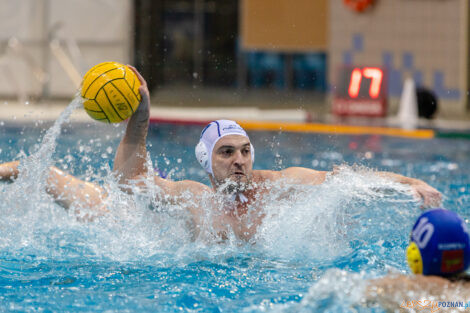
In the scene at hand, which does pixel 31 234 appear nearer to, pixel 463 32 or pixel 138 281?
pixel 138 281

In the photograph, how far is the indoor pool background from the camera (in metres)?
3.11

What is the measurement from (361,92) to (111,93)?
7316 mm

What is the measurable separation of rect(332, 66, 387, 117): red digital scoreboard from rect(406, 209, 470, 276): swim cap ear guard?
8.17 m

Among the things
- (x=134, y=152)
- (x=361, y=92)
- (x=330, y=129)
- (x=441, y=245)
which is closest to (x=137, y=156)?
(x=134, y=152)

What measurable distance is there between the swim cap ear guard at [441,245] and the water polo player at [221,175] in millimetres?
1135

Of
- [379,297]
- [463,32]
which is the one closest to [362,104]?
[463,32]

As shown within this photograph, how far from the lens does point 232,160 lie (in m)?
3.81

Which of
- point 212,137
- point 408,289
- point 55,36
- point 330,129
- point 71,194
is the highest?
point 55,36

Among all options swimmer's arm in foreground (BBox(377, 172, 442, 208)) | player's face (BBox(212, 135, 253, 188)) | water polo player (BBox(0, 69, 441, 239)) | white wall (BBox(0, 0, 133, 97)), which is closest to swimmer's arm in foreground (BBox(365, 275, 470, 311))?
swimmer's arm in foreground (BBox(377, 172, 442, 208))

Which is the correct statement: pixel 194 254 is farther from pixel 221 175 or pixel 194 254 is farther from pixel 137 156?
pixel 137 156

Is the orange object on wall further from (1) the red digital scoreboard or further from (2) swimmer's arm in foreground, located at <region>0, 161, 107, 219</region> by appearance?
(2) swimmer's arm in foreground, located at <region>0, 161, 107, 219</region>

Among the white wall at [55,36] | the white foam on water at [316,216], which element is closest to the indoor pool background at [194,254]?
the white foam on water at [316,216]

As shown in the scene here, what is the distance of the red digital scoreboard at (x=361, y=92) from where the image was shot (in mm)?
10539

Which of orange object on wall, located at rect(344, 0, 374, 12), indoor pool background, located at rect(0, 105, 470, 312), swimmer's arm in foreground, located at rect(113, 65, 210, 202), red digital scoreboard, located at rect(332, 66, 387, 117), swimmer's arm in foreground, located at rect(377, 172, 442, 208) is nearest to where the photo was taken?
indoor pool background, located at rect(0, 105, 470, 312)
